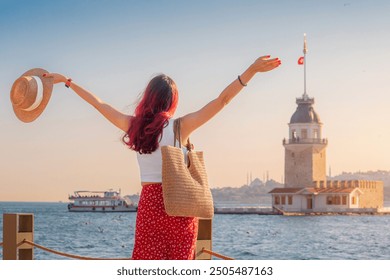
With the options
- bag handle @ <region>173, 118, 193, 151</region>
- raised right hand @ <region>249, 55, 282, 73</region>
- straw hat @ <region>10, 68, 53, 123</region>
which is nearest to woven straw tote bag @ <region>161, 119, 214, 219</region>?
bag handle @ <region>173, 118, 193, 151</region>

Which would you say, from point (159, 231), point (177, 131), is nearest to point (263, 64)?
point (177, 131)

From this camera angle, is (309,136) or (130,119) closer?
(130,119)

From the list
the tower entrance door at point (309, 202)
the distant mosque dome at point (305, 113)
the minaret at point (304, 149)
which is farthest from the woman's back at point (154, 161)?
the tower entrance door at point (309, 202)

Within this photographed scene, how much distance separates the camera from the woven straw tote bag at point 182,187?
6.53 feet

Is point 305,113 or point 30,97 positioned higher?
point 305,113

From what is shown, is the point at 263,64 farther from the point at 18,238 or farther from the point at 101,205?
the point at 101,205

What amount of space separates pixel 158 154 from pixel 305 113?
3838 centimetres

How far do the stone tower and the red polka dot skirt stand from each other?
36.9 m

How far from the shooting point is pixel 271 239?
30.4m

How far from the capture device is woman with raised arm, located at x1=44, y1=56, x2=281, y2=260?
2.02m
